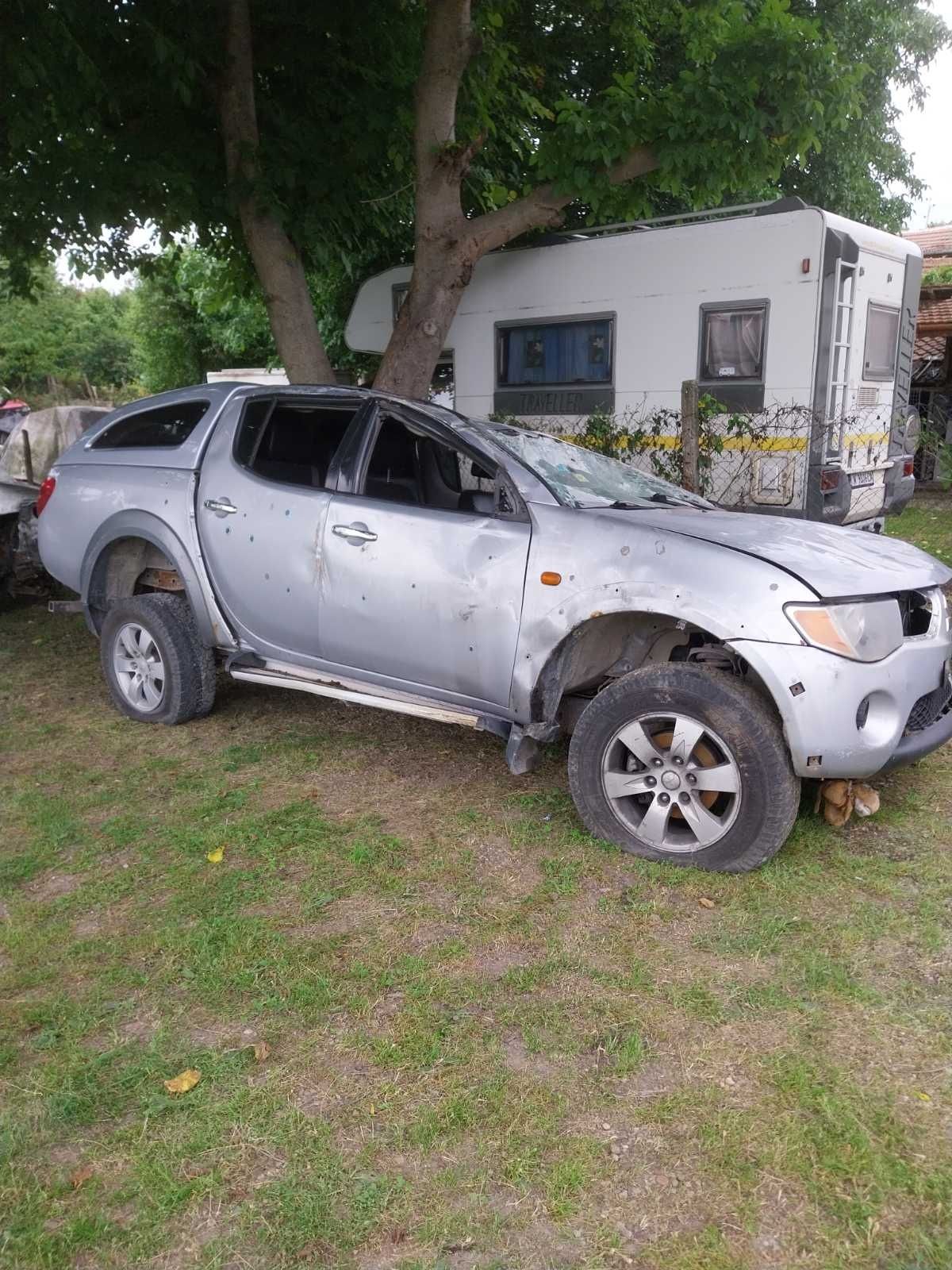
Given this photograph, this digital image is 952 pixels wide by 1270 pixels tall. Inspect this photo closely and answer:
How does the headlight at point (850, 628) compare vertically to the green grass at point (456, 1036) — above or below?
above

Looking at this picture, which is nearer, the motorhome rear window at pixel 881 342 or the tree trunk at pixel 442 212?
the tree trunk at pixel 442 212

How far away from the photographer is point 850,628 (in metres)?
3.67

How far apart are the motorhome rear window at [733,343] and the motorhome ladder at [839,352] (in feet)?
1.92

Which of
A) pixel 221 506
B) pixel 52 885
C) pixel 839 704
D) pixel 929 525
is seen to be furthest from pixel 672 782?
pixel 929 525

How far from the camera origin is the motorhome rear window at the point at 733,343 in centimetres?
887

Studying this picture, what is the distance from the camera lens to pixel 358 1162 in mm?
2451

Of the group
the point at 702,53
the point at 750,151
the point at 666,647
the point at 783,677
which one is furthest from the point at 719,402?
the point at 783,677

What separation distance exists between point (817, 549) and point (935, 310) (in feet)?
48.3

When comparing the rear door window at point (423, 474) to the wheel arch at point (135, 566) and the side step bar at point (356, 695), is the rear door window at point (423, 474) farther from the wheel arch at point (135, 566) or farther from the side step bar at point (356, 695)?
the wheel arch at point (135, 566)

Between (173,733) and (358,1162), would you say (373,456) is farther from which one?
(358,1162)

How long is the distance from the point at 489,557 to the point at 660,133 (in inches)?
198

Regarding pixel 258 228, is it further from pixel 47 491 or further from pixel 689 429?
pixel 689 429

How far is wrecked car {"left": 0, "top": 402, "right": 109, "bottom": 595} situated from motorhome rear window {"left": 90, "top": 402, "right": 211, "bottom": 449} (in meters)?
2.79

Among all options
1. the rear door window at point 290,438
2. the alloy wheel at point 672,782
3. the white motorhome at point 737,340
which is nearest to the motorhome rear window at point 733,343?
the white motorhome at point 737,340
